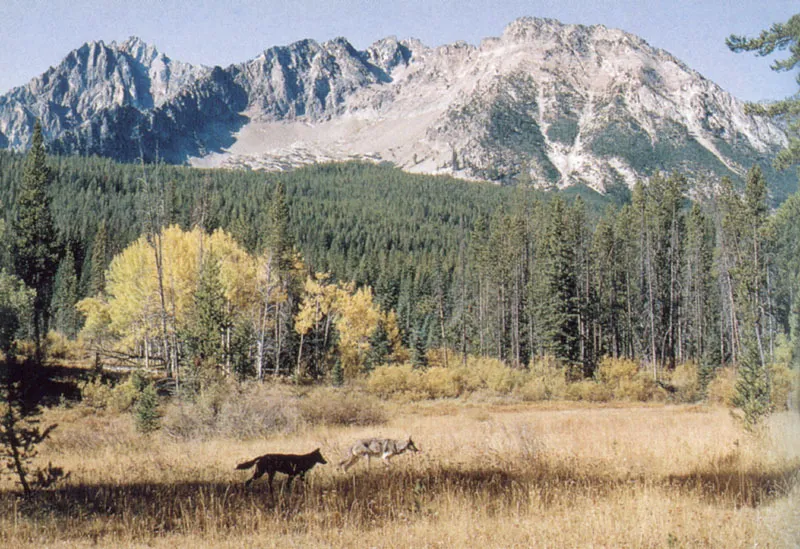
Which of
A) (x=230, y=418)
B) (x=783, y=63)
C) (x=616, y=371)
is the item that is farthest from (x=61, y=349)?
(x=783, y=63)

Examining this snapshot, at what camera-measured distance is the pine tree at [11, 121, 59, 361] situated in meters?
37.3

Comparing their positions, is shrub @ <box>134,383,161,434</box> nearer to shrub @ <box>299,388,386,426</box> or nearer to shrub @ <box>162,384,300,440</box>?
shrub @ <box>162,384,300,440</box>

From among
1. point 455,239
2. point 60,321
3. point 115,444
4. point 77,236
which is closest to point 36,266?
point 115,444

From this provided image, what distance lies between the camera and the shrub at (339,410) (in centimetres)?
2002

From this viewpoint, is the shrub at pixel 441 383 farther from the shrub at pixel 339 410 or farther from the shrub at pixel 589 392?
the shrub at pixel 339 410

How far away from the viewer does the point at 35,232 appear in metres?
37.7

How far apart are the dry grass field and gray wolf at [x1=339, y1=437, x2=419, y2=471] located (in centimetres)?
18

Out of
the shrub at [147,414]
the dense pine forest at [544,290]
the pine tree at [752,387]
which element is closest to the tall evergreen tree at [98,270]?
the dense pine forest at [544,290]

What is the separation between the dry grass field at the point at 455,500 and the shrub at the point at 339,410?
8387 millimetres

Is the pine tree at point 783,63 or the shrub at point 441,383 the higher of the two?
the pine tree at point 783,63

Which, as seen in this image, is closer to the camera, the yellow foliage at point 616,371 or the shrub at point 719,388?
the shrub at point 719,388

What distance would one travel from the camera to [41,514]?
643 centimetres

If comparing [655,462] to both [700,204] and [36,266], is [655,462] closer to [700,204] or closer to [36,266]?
[36,266]

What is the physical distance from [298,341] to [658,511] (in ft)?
147
